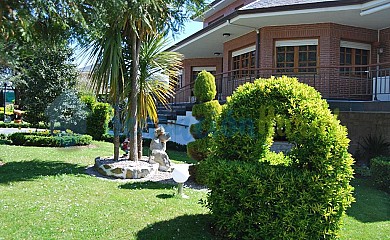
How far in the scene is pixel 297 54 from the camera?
12.5m

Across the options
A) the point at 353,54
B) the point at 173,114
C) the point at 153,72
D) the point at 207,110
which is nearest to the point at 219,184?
the point at 207,110

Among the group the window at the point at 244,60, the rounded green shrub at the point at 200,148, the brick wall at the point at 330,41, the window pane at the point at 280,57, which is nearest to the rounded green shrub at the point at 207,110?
the rounded green shrub at the point at 200,148

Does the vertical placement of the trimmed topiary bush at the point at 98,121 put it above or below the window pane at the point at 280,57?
below

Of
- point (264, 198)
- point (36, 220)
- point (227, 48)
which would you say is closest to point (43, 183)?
point (36, 220)

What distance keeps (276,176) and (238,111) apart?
1.07 meters

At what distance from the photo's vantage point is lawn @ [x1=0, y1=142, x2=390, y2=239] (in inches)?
171

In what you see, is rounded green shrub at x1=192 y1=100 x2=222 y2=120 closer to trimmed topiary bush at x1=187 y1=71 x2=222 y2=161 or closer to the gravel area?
trimmed topiary bush at x1=187 y1=71 x2=222 y2=161

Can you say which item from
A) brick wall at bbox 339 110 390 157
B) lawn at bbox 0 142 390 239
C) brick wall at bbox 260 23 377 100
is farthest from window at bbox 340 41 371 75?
lawn at bbox 0 142 390 239

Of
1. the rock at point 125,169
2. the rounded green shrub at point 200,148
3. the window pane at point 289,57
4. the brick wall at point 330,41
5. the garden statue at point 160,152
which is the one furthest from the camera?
the window pane at point 289,57

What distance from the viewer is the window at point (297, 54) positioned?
1230 cm

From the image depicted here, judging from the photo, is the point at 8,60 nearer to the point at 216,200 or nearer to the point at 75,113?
the point at 216,200

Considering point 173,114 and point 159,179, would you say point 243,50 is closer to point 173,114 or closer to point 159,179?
point 173,114

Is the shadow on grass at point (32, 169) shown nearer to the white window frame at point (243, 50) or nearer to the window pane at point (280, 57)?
the window pane at point (280, 57)

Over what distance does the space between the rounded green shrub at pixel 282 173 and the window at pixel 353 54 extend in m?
8.76
